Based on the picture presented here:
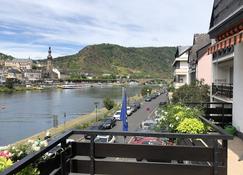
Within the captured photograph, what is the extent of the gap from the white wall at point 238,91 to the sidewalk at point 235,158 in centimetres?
71

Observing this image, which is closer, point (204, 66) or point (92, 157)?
point (92, 157)

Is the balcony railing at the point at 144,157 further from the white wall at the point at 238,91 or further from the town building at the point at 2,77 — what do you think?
the town building at the point at 2,77

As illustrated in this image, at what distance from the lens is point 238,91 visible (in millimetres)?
11422

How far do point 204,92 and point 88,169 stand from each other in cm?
2662

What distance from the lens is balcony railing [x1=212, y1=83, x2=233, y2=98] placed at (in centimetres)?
1544

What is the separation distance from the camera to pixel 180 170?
3.64m

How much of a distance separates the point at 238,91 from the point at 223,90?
17.9 ft

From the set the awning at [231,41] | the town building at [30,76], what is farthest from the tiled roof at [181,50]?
the town building at [30,76]

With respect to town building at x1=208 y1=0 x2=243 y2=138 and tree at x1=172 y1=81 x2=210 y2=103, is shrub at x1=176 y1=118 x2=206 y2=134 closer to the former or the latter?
town building at x1=208 y1=0 x2=243 y2=138

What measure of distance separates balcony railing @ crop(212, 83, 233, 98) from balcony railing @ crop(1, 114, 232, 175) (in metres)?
12.2

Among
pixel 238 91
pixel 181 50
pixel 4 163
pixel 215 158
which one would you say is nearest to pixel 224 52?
pixel 238 91

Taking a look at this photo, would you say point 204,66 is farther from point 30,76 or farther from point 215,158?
point 30,76

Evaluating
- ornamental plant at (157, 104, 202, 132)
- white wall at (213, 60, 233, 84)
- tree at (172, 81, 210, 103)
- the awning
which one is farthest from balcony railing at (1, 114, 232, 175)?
tree at (172, 81, 210, 103)

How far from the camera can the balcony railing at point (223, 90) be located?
15.4m
